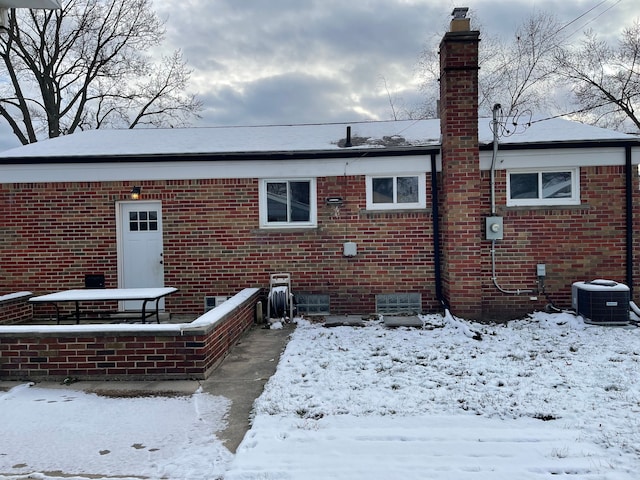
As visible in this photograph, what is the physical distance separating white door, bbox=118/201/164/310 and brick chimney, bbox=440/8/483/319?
561 cm

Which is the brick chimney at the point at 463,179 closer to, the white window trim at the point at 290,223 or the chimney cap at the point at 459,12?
the chimney cap at the point at 459,12

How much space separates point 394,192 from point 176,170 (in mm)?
4259

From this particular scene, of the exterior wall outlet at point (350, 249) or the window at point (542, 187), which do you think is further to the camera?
the exterior wall outlet at point (350, 249)

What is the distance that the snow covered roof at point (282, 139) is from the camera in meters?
8.43

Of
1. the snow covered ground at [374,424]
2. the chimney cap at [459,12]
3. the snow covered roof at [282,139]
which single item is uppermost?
the chimney cap at [459,12]

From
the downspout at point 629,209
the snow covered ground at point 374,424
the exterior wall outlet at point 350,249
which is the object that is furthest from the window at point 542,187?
the snow covered ground at point 374,424

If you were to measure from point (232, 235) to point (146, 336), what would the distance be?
12.6ft

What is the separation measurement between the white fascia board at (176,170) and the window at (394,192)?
239mm

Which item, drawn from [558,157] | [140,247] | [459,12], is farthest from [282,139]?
[558,157]

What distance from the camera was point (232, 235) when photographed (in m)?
8.65

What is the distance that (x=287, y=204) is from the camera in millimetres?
8734

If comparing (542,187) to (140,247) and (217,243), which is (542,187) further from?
(140,247)

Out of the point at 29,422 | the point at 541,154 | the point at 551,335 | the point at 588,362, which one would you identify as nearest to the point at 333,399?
the point at 29,422

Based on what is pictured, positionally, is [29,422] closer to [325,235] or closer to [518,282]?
[325,235]
